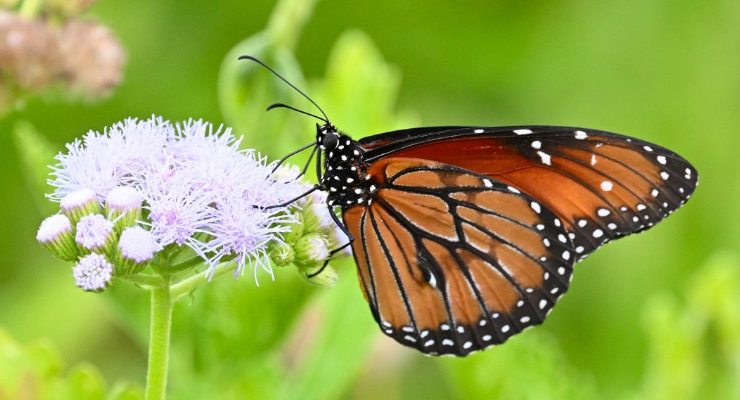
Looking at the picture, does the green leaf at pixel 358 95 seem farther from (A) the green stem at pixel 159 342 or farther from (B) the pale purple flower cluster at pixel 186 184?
(A) the green stem at pixel 159 342

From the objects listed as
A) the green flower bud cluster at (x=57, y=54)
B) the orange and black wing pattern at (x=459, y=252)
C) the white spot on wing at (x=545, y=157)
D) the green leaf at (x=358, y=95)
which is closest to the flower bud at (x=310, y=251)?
the orange and black wing pattern at (x=459, y=252)

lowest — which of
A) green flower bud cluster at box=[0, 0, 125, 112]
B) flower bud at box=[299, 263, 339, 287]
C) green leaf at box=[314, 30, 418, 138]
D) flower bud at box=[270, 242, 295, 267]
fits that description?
flower bud at box=[299, 263, 339, 287]

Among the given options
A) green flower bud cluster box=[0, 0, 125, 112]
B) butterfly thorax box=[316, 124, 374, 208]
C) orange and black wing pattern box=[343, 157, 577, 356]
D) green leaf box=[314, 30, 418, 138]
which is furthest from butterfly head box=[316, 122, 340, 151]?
green leaf box=[314, 30, 418, 138]

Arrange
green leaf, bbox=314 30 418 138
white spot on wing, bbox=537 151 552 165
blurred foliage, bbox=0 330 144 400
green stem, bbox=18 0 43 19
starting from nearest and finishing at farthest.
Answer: blurred foliage, bbox=0 330 144 400 < green stem, bbox=18 0 43 19 < white spot on wing, bbox=537 151 552 165 < green leaf, bbox=314 30 418 138

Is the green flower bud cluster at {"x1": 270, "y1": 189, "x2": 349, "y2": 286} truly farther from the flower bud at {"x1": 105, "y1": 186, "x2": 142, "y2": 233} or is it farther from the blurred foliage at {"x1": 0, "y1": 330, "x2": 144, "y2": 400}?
the blurred foliage at {"x1": 0, "y1": 330, "x2": 144, "y2": 400}

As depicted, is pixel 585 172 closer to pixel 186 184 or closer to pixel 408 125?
pixel 408 125

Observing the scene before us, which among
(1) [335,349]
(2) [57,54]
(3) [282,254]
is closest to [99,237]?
(3) [282,254]

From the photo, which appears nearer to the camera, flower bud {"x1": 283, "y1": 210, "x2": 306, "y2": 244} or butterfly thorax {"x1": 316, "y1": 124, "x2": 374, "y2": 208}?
flower bud {"x1": 283, "y1": 210, "x2": 306, "y2": 244}
